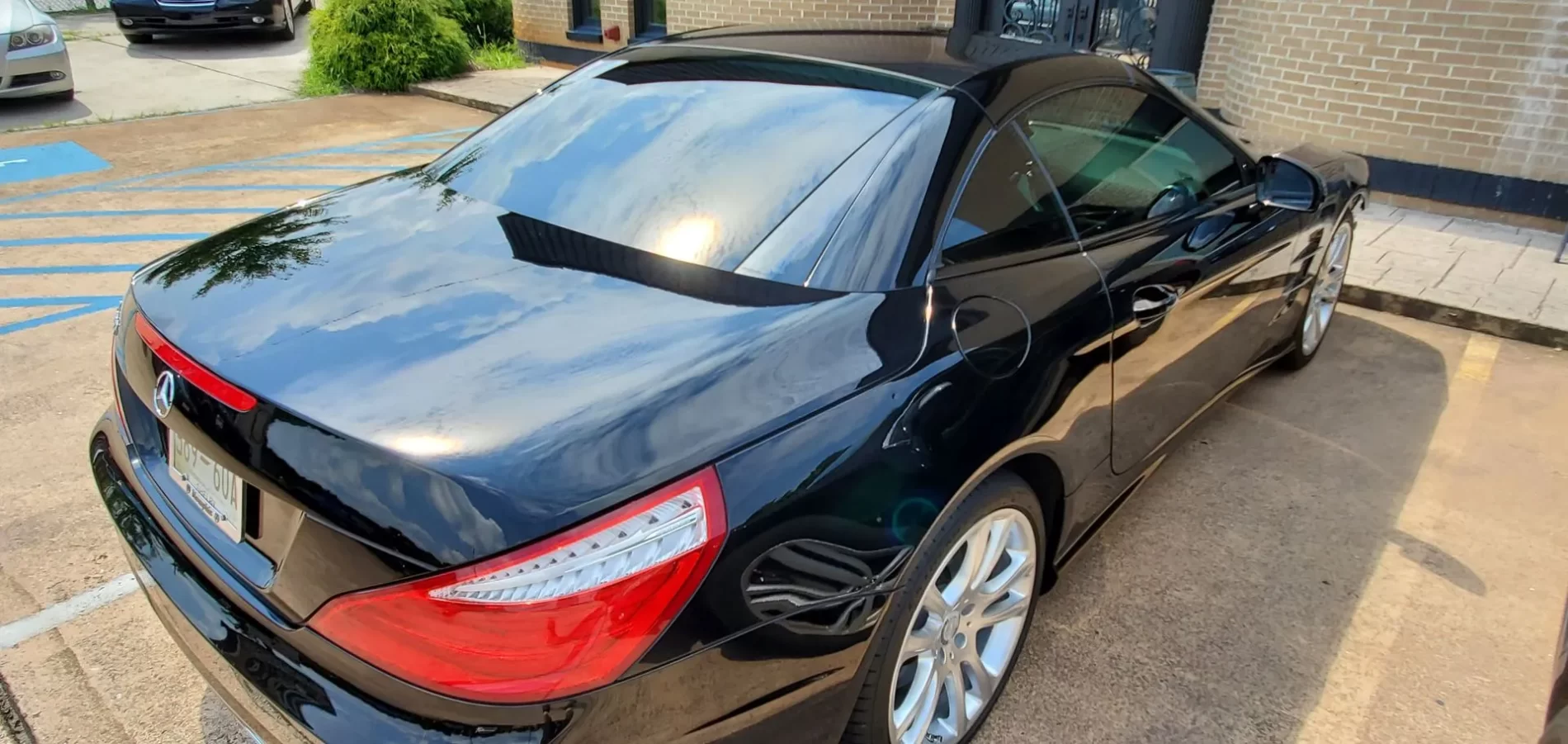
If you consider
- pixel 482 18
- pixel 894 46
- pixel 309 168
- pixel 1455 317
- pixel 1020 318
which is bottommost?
pixel 309 168

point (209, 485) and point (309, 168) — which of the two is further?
point (309, 168)

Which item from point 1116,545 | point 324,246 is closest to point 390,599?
point 324,246

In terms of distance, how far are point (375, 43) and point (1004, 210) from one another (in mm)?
10652

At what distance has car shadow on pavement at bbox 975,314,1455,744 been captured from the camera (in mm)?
2543

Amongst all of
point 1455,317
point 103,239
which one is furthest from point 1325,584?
point 103,239

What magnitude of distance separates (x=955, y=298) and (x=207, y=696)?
6.81ft

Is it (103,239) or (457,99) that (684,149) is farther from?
(457,99)

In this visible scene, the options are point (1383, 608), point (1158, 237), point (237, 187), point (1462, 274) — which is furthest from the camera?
point (237, 187)

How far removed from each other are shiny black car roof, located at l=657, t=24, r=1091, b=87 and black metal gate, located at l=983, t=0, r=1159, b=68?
561cm

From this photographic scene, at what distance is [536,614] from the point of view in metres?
1.48

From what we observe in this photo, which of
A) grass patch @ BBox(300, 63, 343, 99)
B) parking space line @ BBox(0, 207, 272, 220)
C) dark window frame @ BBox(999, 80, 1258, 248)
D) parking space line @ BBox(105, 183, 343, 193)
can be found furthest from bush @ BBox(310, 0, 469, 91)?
dark window frame @ BBox(999, 80, 1258, 248)

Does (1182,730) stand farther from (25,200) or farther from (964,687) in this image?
(25,200)

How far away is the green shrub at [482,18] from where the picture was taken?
13.2 m

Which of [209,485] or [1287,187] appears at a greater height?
[1287,187]
